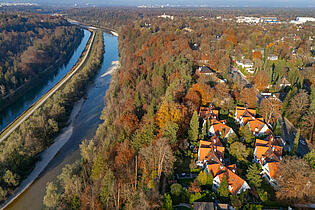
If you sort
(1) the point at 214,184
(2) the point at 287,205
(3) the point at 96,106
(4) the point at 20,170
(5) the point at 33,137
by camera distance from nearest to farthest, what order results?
(2) the point at 287,205 → (1) the point at 214,184 → (4) the point at 20,170 → (5) the point at 33,137 → (3) the point at 96,106

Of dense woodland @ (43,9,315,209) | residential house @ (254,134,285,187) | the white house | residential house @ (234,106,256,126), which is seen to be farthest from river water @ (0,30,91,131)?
the white house

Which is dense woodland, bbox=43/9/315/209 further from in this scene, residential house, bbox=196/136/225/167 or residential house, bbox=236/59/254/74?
residential house, bbox=236/59/254/74

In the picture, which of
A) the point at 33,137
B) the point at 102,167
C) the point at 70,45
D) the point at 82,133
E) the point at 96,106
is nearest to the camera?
the point at 102,167

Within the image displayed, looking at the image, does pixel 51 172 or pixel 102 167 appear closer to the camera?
pixel 102 167

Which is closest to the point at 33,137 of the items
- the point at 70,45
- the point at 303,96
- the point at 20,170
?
the point at 20,170

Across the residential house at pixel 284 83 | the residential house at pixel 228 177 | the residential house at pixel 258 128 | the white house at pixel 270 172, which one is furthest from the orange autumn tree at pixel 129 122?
the residential house at pixel 284 83

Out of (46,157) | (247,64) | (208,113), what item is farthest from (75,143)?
(247,64)

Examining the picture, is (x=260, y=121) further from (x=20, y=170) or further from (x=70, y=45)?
(x=70, y=45)
